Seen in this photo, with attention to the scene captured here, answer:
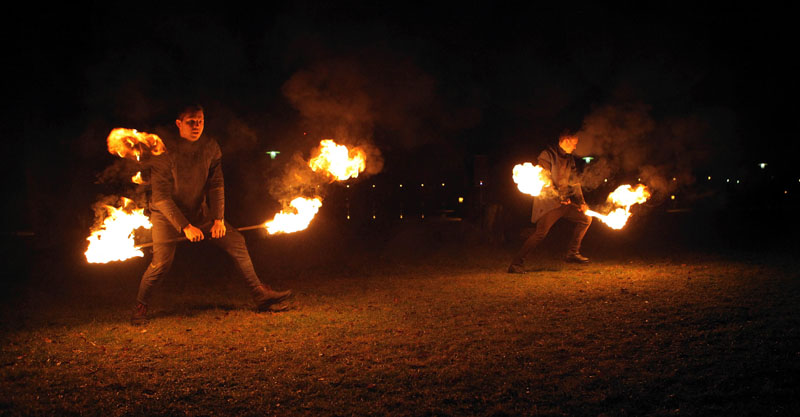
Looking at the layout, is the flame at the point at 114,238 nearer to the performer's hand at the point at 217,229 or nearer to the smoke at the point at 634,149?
the performer's hand at the point at 217,229

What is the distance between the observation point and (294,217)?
7.49 metres

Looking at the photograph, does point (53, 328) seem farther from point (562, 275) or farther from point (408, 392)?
point (562, 275)

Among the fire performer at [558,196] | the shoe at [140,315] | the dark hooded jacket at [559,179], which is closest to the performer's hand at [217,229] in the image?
the shoe at [140,315]

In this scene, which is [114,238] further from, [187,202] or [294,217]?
[294,217]

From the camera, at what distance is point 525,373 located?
4496 millimetres

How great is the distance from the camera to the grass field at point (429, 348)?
4047 mm

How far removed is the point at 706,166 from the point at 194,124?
1559cm

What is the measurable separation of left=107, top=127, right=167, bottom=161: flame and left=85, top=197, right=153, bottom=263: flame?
729mm

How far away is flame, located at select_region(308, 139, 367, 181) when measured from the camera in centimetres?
798

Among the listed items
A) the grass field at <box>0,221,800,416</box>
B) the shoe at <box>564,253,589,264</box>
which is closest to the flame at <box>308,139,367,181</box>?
the grass field at <box>0,221,800,416</box>

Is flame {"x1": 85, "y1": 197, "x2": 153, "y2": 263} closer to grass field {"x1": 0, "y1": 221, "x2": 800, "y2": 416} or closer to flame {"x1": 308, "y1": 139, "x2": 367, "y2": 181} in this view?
grass field {"x1": 0, "y1": 221, "x2": 800, "y2": 416}

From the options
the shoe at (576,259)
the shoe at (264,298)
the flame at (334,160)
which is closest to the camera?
the shoe at (264,298)

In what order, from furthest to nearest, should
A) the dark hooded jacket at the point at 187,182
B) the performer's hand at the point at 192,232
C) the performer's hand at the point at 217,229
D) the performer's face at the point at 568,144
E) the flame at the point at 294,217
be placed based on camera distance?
the performer's face at the point at 568,144 → the flame at the point at 294,217 → the performer's hand at the point at 217,229 → the dark hooded jacket at the point at 187,182 → the performer's hand at the point at 192,232

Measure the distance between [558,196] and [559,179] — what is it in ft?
0.95
